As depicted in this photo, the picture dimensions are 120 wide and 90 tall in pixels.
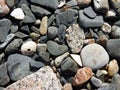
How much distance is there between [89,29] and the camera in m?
1.99

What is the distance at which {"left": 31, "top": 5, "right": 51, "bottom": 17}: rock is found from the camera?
1987 millimetres

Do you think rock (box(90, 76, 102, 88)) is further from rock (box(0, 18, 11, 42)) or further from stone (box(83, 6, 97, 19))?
rock (box(0, 18, 11, 42))

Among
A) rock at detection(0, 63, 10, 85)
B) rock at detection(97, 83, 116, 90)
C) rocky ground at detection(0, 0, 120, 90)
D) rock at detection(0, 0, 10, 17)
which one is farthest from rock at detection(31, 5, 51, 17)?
rock at detection(97, 83, 116, 90)

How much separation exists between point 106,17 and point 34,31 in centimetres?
38

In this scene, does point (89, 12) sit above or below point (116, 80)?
above

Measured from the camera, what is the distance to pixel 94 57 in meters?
1.94

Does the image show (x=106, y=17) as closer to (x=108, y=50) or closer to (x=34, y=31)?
(x=108, y=50)

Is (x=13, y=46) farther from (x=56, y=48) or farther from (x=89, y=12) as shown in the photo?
(x=89, y=12)

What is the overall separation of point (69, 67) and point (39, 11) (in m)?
0.33

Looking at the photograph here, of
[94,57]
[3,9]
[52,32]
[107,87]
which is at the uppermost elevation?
[3,9]

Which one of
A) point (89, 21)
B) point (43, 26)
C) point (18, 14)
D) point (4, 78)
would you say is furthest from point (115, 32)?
point (4, 78)

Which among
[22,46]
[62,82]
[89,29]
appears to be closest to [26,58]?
[22,46]

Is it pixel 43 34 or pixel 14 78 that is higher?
pixel 43 34

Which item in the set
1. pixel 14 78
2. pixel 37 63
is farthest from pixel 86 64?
pixel 14 78
